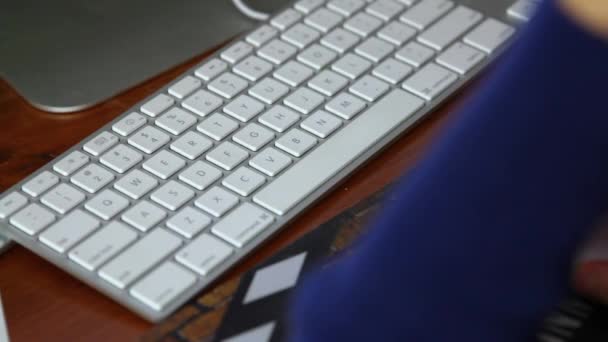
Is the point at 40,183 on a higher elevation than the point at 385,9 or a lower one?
lower

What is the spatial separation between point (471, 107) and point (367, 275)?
70mm

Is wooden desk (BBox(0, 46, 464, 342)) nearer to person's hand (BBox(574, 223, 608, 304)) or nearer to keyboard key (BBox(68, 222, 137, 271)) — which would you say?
keyboard key (BBox(68, 222, 137, 271))

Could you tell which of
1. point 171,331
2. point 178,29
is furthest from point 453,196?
point 178,29

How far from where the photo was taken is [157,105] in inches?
20.9

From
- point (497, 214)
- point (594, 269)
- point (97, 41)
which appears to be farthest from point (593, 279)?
point (97, 41)

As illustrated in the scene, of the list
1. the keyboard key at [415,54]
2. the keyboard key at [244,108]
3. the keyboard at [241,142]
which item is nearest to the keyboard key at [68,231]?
the keyboard at [241,142]

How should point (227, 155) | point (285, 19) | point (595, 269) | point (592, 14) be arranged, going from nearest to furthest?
point (592, 14), point (595, 269), point (227, 155), point (285, 19)

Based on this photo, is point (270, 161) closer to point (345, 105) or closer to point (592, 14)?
point (345, 105)

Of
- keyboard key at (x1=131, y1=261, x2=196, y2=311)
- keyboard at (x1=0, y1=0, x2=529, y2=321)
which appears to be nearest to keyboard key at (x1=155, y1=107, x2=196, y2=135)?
keyboard at (x1=0, y1=0, x2=529, y2=321)

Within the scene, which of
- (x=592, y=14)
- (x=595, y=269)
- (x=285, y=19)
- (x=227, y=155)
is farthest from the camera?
(x=285, y=19)

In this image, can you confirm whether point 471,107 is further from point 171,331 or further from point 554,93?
point 171,331

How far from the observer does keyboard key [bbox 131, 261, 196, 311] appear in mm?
418

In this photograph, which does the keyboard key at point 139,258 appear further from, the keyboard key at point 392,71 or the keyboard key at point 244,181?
the keyboard key at point 392,71

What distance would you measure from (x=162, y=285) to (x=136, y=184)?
0.23 feet
